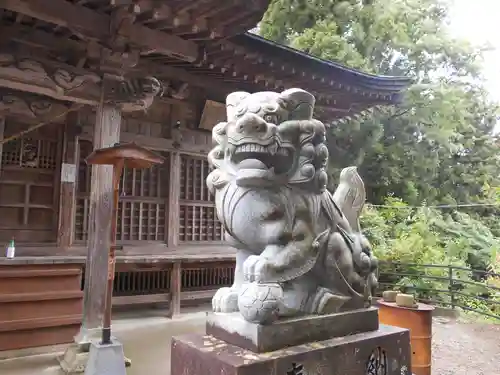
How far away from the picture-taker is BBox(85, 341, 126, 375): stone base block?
419cm

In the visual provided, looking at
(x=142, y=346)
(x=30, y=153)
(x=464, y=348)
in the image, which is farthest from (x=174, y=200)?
(x=464, y=348)

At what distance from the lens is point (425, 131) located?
45.2 ft

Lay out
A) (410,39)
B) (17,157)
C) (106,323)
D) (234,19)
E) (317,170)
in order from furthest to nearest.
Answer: (410,39)
(17,157)
(234,19)
(106,323)
(317,170)

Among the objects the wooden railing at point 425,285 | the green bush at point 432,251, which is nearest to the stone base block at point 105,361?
the green bush at point 432,251

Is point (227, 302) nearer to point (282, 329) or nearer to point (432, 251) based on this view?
point (282, 329)

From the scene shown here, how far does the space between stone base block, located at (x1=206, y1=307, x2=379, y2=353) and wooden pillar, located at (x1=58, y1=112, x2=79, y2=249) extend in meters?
4.64

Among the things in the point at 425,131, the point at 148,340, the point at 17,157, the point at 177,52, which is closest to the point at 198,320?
the point at 148,340

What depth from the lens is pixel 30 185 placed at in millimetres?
6457

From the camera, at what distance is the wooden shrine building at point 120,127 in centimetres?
484

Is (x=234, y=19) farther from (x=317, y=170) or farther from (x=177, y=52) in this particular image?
(x=317, y=170)

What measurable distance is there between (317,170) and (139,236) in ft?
17.7

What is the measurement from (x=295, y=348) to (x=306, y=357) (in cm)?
8

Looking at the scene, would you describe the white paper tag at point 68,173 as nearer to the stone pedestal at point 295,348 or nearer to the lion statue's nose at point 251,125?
the stone pedestal at point 295,348

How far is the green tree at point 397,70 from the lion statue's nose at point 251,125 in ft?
36.0
